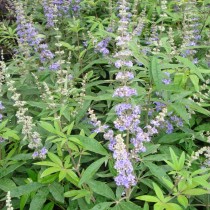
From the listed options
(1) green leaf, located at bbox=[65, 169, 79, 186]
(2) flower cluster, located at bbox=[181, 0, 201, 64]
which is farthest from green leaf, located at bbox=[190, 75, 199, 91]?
(1) green leaf, located at bbox=[65, 169, 79, 186]

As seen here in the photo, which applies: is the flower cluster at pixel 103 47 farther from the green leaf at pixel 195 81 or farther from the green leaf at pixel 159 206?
the green leaf at pixel 159 206

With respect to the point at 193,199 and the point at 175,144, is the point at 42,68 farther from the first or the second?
the point at 193,199

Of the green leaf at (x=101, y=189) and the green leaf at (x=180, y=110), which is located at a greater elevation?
the green leaf at (x=180, y=110)

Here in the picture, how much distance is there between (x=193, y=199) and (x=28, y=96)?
222cm

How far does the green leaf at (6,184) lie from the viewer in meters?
3.25

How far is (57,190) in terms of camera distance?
3.11 metres

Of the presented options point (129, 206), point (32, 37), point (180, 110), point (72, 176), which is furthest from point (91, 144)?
point (32, 37)

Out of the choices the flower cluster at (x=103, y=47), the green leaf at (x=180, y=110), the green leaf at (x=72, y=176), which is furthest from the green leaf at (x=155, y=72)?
the flower cluster at (x=103, y=47)

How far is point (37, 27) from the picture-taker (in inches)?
209

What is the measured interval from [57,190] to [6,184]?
509 millimetres

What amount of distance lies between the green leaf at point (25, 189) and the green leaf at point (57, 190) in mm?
98

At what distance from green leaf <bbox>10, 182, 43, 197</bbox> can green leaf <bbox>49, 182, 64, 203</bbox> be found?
98 mm

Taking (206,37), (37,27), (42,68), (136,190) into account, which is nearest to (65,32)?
(37,27)

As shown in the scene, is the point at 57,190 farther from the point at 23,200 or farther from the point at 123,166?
the point at 123,166
